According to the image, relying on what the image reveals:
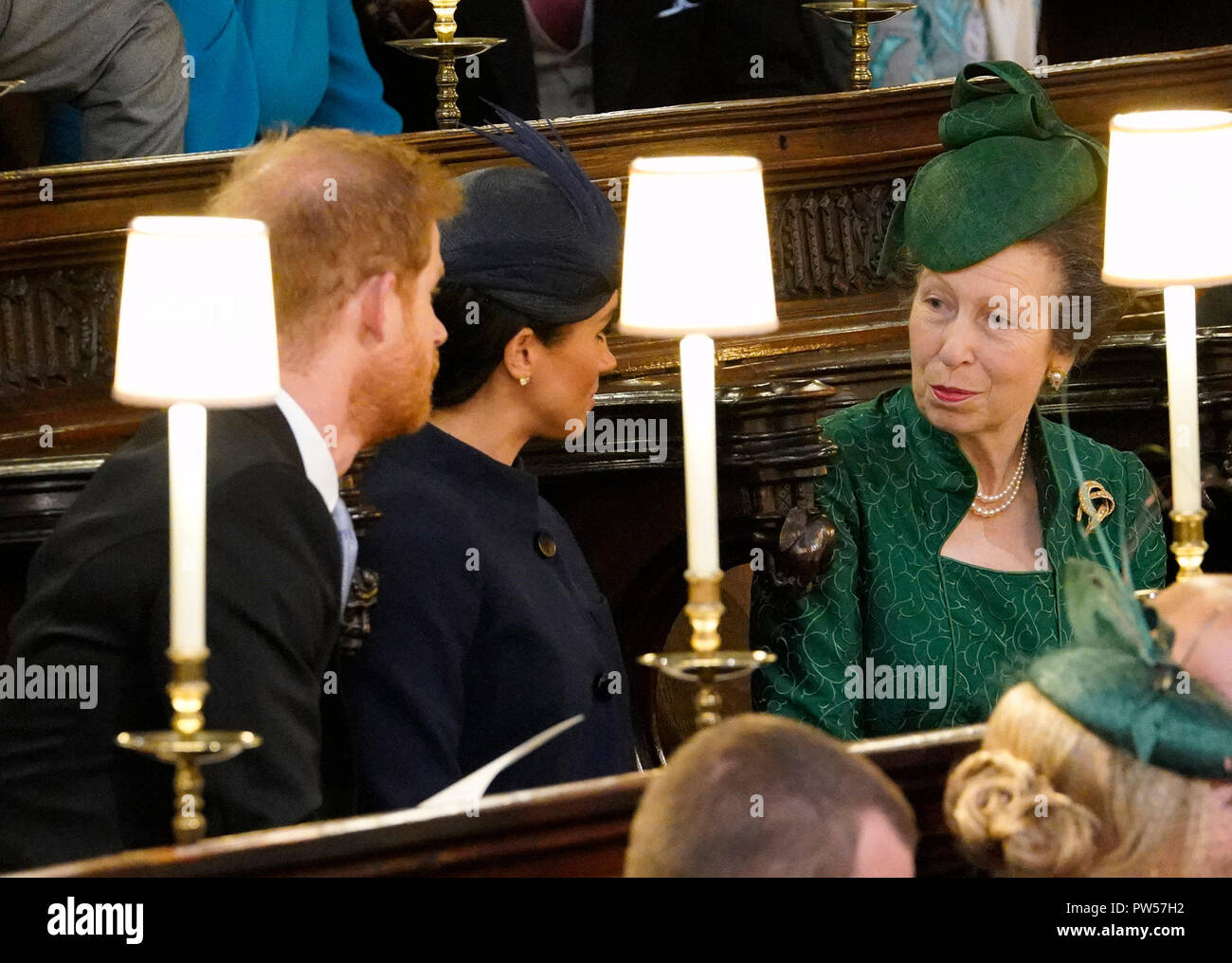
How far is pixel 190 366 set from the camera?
61.3 inches

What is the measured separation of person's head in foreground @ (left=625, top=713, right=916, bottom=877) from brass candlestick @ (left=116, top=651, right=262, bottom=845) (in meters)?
0.39

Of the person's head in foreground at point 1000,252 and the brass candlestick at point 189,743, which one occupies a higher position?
the person's head in foreground at point 1000,252

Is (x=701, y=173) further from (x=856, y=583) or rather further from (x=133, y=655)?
(x=856, y=583)

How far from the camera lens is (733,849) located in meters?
1.22

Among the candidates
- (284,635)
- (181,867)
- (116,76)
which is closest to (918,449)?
(284,635)

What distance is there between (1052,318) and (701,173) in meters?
0.91

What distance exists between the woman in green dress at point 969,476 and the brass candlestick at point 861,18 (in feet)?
6.18

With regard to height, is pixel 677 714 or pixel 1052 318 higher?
pixel 1052 318

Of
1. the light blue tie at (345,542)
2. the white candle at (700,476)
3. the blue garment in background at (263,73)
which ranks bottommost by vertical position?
the light blue tie at (345,542)

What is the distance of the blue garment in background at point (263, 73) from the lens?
4.08 m

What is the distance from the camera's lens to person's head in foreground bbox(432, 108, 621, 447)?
2318mm

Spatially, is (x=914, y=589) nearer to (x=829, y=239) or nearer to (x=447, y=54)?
(x=829, y=239)

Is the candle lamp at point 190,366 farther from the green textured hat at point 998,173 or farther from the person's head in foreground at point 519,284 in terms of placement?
the green textured hat at point 998,173

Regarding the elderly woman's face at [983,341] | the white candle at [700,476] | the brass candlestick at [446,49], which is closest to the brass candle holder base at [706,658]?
the white candle at [700,476]
